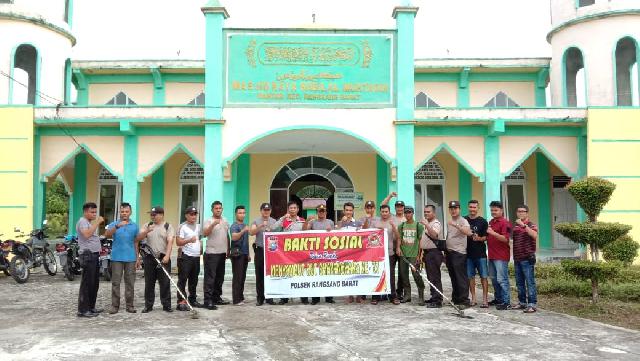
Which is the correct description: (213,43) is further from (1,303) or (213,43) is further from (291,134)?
(1,303)

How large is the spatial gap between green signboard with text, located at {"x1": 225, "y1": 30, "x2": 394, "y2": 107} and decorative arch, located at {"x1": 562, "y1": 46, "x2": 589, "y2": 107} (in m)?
6.16

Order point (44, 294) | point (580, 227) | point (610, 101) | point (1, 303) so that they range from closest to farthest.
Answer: point (580, 227)
point (1, 303)
point (44, 294)
point (610, 101)

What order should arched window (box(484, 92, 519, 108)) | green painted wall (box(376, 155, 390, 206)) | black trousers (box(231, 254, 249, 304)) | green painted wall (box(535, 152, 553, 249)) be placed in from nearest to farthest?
black trousers (box(231, 254, 249, 304))
green painted wall (box(376, 155, 390, 206))
green painted wall (box(535, 152, 553, 249))
arched window (box(484, 92, 519, 108))

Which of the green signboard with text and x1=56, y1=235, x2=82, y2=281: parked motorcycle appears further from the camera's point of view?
the green signboard with text

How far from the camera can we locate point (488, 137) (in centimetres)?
1341

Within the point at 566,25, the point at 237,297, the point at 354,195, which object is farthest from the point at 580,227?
the point at 566,25

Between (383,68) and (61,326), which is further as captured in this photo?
(383,68)

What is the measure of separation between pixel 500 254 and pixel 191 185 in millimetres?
10344

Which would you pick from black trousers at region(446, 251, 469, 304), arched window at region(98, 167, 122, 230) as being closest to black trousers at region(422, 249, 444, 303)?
black trousers at region(446, 251, 469, 304)

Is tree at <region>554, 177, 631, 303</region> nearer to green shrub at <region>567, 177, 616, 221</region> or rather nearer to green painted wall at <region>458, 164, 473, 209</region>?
green shrub at <region>567, 177, 616, 221</region>

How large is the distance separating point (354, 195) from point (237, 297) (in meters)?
7.55

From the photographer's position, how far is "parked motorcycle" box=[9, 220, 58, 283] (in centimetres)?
1071

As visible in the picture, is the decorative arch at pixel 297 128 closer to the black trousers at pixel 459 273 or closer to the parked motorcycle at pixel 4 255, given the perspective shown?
the parked motorcycle at pixel 4 255

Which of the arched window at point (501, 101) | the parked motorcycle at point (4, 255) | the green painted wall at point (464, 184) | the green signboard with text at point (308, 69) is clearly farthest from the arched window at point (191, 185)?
the arched window at point (501, 101)
